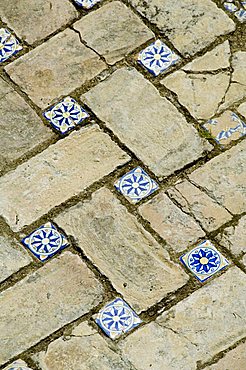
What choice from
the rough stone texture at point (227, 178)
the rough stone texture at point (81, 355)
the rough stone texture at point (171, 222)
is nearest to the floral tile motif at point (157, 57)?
the rough stone texture at point (227, 178)

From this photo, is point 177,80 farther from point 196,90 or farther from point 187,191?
point 187,191

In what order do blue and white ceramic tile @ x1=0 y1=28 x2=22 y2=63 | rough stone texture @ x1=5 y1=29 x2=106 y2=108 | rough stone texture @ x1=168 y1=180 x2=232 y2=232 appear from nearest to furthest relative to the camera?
rough stone texture @ x1=168 y1=180 x2=232 y2=232, rough stone texture @ x1=5 y1=29 x2=106 y2=108, blue and white ceramic tile @ x1=0 y1=28 x2=22 y2=63

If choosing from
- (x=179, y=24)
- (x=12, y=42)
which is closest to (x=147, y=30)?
(x=179, y=24)

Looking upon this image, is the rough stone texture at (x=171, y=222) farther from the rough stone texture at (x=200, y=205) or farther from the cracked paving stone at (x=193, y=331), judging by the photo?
the cracked paving stone at (x=193, y=331)

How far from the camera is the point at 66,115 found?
343cm

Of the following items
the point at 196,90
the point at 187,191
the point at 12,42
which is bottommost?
the point at 187,191

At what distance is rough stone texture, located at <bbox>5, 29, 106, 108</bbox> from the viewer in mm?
3508

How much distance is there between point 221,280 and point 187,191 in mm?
406

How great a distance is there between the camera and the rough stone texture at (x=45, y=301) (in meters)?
2.99

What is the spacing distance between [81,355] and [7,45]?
1498 millimetres

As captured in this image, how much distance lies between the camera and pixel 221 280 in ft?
10.0

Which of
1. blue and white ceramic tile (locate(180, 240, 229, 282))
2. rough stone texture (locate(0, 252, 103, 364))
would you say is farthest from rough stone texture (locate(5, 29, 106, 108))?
blue and white ceramic tile (locate(180, 240, 229, 282))

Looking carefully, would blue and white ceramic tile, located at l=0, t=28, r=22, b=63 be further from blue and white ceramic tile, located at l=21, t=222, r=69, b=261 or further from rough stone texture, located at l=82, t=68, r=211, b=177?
blue and white ceramic tile, located at l=21, t=222, r=69, b=261

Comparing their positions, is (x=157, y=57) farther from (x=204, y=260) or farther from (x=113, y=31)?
(x=204, y=260)
